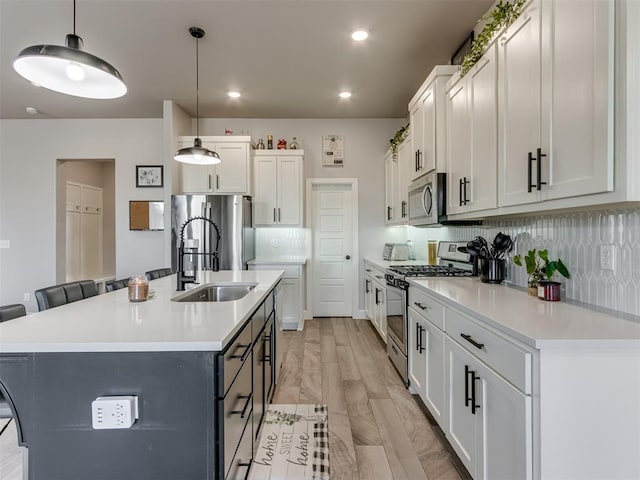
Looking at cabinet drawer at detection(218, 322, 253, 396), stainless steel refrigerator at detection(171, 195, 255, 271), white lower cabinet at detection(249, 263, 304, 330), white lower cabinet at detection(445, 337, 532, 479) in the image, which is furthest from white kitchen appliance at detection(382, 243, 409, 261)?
cabinet drawer at detection(218, 322, 253, 396)

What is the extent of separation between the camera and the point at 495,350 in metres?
1.36

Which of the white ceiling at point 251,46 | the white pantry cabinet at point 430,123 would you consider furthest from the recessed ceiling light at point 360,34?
the white pantry cabinet at point 430,123

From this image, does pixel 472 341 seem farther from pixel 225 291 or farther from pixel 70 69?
pixel 70 69

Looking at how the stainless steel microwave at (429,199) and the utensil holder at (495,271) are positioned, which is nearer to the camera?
the utensil holder at (495,271)

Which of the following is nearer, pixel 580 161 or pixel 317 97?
pixel 580 161

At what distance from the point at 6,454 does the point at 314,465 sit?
1.79 m

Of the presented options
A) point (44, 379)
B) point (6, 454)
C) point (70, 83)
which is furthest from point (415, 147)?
point (6, 454)

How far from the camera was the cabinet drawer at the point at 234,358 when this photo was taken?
44.8 inches

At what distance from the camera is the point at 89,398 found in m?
1.10

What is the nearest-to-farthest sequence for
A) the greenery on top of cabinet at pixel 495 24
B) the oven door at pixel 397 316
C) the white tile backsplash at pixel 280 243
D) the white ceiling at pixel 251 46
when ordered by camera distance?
the greenery on top of cabinet at pixel 495 24 < the white ceiling at pixel 251 46 < the oven door at pixel 397 316 < the white tile backsplash at pixel 280 243

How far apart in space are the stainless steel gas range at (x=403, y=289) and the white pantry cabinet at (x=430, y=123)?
2.66 ft

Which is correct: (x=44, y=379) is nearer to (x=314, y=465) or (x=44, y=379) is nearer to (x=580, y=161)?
(x=314, y=465)

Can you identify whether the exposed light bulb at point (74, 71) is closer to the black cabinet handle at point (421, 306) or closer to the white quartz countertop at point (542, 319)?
the white quartz countertop at point (542, 319)

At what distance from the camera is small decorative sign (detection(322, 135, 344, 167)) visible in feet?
17.0
